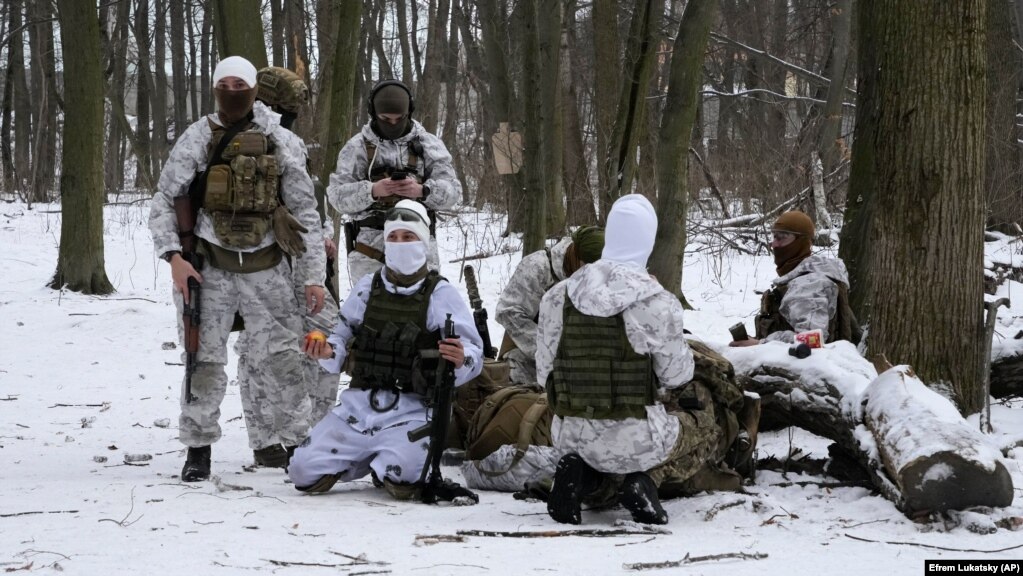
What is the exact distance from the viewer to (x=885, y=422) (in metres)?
3.86

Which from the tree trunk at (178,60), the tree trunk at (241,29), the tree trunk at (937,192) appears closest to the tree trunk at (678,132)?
the tree trunk at (937,192)

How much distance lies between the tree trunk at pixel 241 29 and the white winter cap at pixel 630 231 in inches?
159

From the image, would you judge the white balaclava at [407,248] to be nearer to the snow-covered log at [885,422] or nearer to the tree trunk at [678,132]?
the snow-covered log at [885,422]

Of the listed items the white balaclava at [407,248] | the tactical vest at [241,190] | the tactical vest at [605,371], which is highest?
the tactical vest at [241,190]

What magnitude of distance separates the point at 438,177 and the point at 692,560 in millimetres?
3096

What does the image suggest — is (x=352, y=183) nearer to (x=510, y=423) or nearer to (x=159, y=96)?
(x=510, y=423)

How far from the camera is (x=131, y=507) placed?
369 centimetres

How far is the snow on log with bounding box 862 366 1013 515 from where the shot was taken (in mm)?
3396

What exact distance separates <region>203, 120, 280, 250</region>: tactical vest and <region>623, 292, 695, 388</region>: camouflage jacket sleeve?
1.88m

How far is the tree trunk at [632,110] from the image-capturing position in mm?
8273

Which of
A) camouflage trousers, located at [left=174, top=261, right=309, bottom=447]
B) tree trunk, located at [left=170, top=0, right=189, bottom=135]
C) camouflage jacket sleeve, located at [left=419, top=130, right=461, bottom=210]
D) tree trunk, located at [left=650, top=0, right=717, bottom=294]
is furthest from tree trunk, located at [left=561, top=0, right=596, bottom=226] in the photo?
tree trunk, located at [left=170, top=0, right=189, bottom=135]

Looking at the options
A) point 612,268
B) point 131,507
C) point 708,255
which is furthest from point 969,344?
point 708,255

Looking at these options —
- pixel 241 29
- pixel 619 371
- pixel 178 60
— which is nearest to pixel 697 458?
pixel 619 371

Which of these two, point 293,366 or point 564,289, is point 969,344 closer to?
point 564,289
